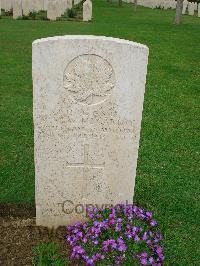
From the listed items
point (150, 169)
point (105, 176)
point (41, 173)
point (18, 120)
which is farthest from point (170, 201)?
point (18, 120)

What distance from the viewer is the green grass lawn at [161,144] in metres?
4.46

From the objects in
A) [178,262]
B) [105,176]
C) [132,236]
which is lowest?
[178,262]

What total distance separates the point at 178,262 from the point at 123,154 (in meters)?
1.00

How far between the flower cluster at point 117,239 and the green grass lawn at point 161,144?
26cm

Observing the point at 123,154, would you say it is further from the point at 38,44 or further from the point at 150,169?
the point at 150,169

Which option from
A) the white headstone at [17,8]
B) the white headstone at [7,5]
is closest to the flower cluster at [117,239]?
the white headstone at [17,8]

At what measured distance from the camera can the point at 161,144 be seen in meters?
6.29

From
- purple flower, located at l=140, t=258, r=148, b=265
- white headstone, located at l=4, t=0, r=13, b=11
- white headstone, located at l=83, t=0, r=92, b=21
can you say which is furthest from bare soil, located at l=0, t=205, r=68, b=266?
white headstone, located at l=4, t=0, r=13, b=11

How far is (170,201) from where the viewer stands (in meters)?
4.79

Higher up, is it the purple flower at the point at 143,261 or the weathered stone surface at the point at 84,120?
the weathered stone surface at the point at 84,120

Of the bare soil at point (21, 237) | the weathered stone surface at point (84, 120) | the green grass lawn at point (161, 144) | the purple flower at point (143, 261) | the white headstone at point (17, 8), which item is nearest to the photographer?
the purple flower at point (143, 261)

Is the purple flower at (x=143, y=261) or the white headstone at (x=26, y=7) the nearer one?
the purple flower at (x=143, y=261)

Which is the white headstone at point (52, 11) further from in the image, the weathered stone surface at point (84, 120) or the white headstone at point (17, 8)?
the weathered stone surface at point (84, 120)

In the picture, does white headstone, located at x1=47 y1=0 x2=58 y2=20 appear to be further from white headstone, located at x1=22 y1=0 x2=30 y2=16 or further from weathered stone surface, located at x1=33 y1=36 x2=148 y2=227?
weathered stone surface, located at x1=33 y1=36 x2=148 y2=227
